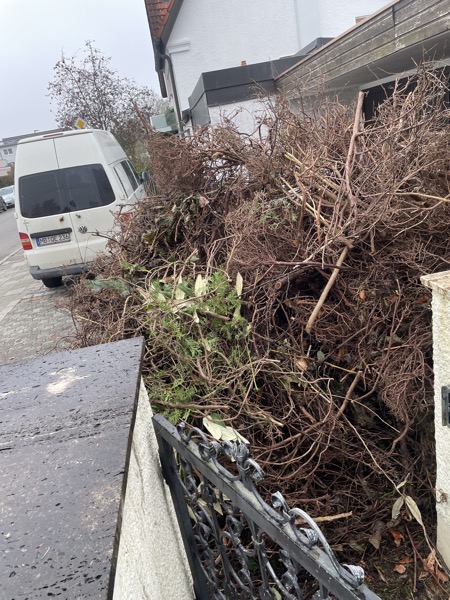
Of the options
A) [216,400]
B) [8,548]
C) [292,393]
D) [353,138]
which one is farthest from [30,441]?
[353,138]

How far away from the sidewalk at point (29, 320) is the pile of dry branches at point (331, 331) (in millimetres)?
2371

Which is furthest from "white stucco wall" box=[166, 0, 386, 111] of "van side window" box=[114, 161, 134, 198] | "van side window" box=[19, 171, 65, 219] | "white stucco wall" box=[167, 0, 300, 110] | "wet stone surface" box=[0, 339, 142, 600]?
"wet stone surface" box=[0, 339, 142, 600]

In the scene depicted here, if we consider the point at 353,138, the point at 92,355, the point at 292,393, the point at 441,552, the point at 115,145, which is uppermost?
the point at 115,145

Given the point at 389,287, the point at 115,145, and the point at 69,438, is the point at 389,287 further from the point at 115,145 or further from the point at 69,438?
the point at 115,145

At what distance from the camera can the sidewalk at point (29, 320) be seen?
639 cm

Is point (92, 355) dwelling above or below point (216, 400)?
above

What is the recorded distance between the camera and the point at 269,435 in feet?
8.54

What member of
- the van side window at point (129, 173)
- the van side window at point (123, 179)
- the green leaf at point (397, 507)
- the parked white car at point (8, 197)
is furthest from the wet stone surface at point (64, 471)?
the parked white car at point (8, 197)

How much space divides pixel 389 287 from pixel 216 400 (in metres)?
1.27

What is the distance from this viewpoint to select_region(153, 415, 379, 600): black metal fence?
3.72 feet

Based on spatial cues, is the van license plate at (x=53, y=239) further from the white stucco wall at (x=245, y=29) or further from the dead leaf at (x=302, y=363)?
the white stucco wall at (x=245, y=29)

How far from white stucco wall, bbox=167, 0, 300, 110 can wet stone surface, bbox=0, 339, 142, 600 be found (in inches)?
548

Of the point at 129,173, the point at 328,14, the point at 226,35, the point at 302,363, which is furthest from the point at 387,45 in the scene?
the point at 328,14

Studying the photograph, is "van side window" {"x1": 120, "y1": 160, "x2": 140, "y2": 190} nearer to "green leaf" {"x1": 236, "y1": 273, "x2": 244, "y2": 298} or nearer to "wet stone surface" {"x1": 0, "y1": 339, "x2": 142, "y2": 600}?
"green leaf" {"x1": 236, "y1": 273, "x2": 244, "y2": 298}
